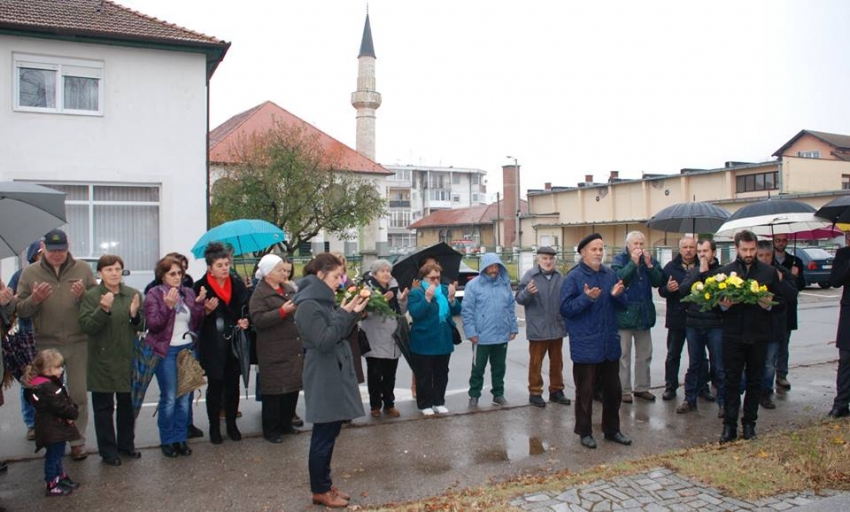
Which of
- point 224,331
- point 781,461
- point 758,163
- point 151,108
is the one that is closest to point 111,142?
point 151,108

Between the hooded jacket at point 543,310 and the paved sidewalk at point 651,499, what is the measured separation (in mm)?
2744

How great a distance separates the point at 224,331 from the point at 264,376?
0.61 m

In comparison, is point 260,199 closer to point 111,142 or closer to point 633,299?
point 111,142

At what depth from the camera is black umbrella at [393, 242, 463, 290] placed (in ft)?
25.3

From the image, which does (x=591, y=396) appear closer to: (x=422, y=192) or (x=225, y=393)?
(x=225, y=393)

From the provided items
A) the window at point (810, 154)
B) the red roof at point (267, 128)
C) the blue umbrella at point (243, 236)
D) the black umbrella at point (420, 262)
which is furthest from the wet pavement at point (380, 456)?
the window at point (810, 154)

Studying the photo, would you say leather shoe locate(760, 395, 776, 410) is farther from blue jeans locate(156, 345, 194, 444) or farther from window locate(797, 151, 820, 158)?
window locate(797, 151, 820, 158)

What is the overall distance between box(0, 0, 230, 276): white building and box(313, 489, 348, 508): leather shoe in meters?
11.6

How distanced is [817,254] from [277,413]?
23685 mm

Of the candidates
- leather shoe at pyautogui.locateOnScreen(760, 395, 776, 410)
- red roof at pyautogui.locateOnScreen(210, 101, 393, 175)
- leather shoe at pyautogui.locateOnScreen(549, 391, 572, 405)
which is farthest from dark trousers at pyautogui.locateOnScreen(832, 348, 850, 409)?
red roof at pyautogui.locateOnScreen(210, 101, 393, 175)

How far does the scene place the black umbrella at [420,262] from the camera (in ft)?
25.3

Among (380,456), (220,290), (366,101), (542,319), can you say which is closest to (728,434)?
(542,319)

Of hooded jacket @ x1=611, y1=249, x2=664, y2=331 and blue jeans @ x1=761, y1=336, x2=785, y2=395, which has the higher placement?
hooded jacket @ x1=611, y1=249, x2=664, y2=331

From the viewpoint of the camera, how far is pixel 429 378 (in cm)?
726
